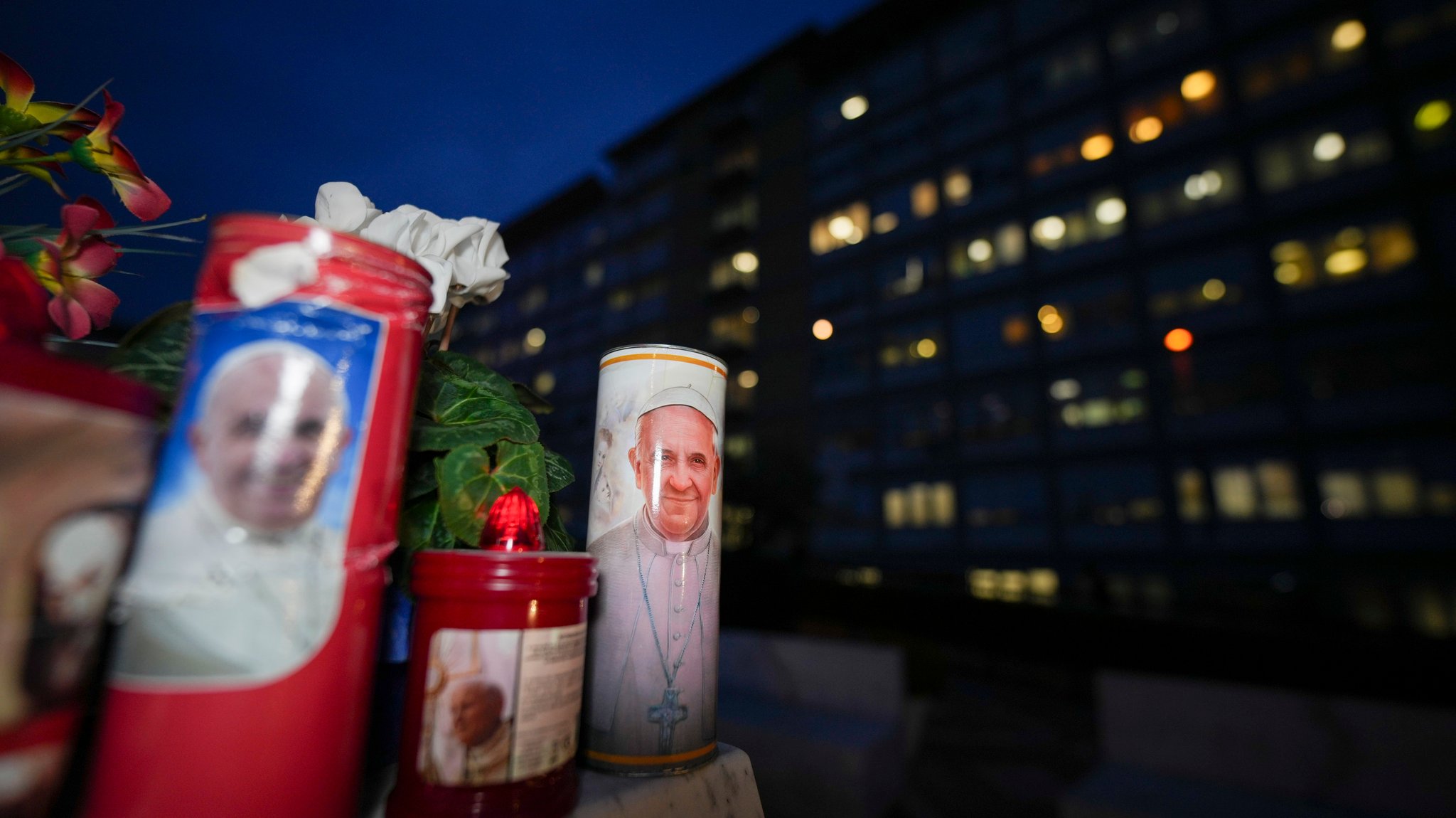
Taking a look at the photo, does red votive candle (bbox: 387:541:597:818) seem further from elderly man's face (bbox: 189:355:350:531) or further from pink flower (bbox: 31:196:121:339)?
pink flower (bbox: 31:196:121:339)

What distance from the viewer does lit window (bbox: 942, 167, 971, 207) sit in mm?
15430

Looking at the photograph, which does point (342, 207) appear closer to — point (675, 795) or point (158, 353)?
point (158, 353)

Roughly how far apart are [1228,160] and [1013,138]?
450 centimetres

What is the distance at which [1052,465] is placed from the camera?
13211 millimetres

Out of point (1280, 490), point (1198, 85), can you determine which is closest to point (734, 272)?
point (1198, 85)

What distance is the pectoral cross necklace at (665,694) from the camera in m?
0.86

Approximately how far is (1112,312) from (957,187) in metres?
5.26

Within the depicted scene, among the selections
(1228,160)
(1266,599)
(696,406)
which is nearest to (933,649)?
(696,406)

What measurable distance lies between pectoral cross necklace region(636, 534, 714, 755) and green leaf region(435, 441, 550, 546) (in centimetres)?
22

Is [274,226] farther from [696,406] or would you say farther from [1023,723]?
[1023,723]

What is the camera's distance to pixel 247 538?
52 centimetres

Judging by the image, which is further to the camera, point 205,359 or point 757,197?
point 757,197

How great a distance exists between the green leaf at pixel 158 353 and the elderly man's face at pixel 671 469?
56 centimetres

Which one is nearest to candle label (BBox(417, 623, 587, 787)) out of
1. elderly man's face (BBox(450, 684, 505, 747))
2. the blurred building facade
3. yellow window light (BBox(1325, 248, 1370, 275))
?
elderly man's face (BBox(450, 684, 505, 747))
